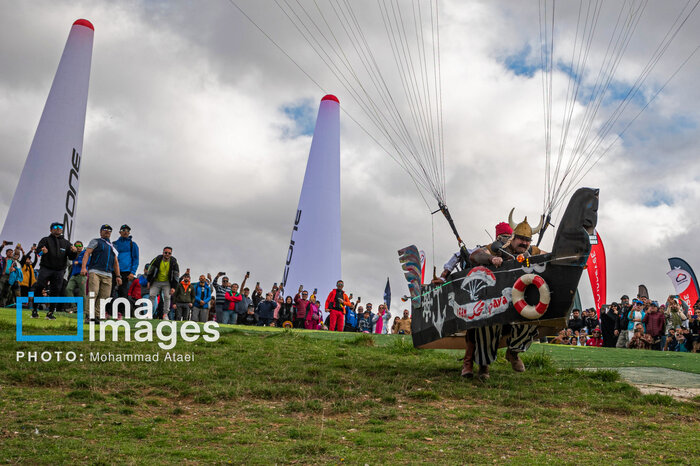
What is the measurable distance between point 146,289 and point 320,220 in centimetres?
937

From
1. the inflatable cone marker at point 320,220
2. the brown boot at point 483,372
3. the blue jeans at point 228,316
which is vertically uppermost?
the inflatable cone marker at point 320,220

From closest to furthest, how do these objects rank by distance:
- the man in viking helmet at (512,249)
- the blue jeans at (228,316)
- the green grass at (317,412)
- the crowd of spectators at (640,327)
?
the green grass at (317,412) → the man in viking helmet at (512,249) → the crowd of spectators at (640,327) → the blue jeans at (228,316)

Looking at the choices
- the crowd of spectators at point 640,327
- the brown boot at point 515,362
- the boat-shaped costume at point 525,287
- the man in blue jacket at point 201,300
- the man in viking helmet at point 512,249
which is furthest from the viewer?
the man in blue jacket at point 201,300

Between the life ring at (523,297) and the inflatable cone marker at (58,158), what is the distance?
17.7 metres

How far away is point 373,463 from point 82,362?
17.7ft

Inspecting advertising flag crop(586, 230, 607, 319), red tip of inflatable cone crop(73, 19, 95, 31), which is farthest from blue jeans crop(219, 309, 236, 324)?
advertising flag crop(586, 230, 607, 319)

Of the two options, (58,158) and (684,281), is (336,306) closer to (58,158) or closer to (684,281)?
(58,158)

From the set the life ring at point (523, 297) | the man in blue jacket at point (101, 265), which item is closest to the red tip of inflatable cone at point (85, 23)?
the man in blue jacket at point (101, 265)

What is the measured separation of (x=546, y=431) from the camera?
684 cm

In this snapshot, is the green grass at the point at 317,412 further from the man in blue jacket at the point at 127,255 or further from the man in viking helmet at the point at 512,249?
the man in blue jacket at the point at 127,255

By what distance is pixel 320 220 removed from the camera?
2764cm

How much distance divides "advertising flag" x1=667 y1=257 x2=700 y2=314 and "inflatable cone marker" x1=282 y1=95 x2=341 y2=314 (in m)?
13.5

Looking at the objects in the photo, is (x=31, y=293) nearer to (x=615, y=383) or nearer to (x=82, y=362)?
(x=82, y=362)

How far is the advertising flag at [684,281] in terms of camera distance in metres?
25.1
